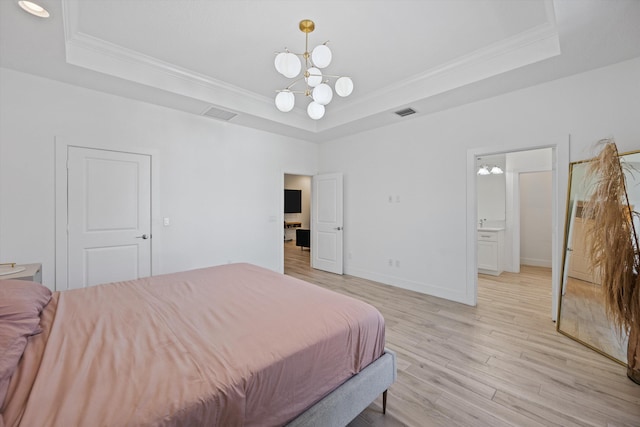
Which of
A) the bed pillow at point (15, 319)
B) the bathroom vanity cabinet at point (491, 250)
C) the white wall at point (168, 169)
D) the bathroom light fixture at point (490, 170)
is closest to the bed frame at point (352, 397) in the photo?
the bed pillow at point (15, 319)

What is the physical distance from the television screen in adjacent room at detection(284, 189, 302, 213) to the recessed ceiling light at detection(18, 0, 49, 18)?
7638mm

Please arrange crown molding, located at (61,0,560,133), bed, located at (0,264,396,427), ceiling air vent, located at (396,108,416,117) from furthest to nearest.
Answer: ceiling air vent, located at (396,108,416,117) → crown molding, located at (61,0,560,133) → bed, located at (0,264,396,427)

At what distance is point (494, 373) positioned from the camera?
6.95ft

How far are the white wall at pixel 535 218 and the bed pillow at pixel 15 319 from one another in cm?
755

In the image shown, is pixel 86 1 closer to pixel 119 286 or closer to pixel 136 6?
pixel 136 6

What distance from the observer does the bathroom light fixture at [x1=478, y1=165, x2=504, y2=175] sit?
5426 mm

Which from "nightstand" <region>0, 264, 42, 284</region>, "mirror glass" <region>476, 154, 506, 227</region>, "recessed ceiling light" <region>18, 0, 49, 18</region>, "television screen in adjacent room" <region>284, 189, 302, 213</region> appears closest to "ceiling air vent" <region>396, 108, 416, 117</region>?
"mirror glass" <region>476, 154, 506, 227</region>

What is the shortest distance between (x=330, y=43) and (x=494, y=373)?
3330 mm

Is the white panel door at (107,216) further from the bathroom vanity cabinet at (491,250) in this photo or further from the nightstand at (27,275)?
the bathroom vanity cabinet at (491,250)

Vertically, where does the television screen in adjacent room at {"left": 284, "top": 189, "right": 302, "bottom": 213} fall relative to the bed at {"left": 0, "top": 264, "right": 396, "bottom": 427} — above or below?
above

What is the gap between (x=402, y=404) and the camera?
1.81 metres

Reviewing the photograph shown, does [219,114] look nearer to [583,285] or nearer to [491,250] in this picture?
[583,285]

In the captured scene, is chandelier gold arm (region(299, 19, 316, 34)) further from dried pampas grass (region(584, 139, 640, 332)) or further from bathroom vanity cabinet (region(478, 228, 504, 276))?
bathroom vanity cabinet (region(478, 228, 504, 276))

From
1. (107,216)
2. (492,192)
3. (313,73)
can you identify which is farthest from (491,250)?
(107,216)
